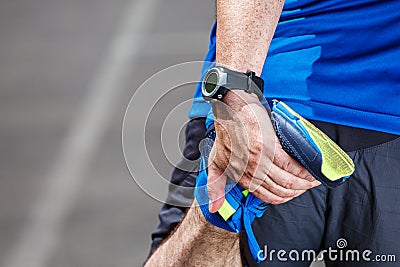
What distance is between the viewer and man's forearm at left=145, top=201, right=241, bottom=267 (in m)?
2.47

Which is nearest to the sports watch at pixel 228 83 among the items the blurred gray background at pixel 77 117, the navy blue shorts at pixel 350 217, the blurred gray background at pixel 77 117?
the navy blue shorts at pixel 350 217

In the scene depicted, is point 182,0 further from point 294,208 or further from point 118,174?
point 294,208

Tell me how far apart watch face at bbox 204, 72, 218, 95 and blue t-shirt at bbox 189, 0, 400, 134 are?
1.02 feet

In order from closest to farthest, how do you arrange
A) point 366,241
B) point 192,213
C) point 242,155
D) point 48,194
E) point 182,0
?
1. point 242,155
2. point 366,241
3. point 192,213
4. point 48,194
5. point 182,0

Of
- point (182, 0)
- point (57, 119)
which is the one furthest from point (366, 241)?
point (182, 0)

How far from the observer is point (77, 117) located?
20.6 ft

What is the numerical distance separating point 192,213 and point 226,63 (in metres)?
0.55

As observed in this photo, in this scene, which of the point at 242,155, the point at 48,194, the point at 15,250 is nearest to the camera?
Result: the point at 242,155

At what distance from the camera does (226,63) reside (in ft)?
7.10

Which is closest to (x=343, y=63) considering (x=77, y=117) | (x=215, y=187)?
(x=215, y=187)

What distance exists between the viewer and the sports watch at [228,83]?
210cm

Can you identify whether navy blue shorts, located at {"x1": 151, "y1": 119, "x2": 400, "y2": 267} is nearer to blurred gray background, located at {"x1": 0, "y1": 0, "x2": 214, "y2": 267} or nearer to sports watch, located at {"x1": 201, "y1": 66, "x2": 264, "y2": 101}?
sports watch, located at {"x1": 201, "y1": 66, "x2": 264, "y2": 101}

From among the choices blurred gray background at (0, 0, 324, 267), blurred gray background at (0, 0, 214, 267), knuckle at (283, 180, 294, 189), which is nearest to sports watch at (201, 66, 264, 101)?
knuckle at (283, 180, 294, 189)

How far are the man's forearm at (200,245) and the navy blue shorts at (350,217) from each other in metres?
0.10
